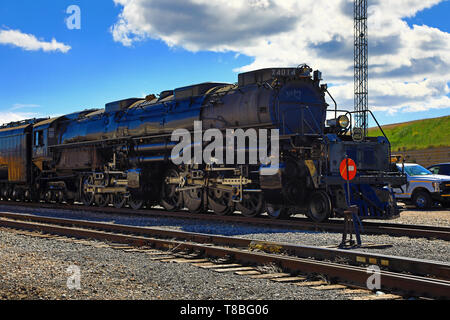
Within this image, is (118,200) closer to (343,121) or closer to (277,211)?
(277,211)

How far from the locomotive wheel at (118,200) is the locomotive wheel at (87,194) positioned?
1.20m

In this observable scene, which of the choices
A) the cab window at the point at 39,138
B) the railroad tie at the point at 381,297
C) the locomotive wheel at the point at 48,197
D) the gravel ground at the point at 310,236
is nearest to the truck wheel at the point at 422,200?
the gravel ground at the point at 310,236

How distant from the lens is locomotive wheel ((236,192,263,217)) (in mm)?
14075

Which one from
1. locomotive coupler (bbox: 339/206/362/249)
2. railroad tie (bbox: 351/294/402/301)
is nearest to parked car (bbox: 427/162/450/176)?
locomotive coupler (bbox: 339/206/362/249)

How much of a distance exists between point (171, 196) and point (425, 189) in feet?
34.7

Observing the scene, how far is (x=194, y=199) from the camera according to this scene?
1588cm

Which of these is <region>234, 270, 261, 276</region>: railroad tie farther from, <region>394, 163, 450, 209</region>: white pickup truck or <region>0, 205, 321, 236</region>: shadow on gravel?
<region>394, 163, 450, 209</region>: white pickup truck

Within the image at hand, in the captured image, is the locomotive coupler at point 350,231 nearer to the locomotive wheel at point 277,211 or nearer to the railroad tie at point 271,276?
the railroad tie at point 271,276

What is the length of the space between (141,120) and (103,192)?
3700 mm

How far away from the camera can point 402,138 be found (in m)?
68.5

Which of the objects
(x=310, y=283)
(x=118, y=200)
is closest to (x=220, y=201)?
(x=118, y=200)

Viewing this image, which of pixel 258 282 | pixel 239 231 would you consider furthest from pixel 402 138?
pixel 258 282

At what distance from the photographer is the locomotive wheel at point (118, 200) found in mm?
19006
